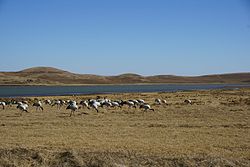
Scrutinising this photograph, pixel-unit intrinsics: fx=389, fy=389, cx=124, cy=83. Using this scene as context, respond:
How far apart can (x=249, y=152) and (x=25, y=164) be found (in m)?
7.34

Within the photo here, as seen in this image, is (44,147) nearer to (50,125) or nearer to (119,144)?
(119,144)

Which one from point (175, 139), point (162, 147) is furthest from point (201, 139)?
point (162, 147)

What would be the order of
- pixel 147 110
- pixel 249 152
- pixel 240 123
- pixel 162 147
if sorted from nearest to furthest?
pixel 249 152 → pixel 162 147 → pixel 240 123 → pixel 147 110

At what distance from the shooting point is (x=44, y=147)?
14141 mm

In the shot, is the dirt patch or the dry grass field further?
the dry grass field

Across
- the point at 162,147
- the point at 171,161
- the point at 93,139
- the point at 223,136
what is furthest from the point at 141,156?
the point at 223,136

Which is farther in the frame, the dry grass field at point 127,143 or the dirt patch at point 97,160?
the dry grass field at point 127,143

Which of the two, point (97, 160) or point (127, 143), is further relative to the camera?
point (127, 143)

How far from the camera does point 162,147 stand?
14094 mm

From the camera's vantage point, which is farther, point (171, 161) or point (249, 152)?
point (249, 152)

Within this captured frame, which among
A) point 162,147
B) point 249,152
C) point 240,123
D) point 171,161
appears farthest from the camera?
point 240,123

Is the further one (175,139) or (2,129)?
(2,129)

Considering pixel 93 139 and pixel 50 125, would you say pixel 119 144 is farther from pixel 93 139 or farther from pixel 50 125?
pixel 50 125

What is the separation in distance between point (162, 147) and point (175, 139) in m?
2.10
